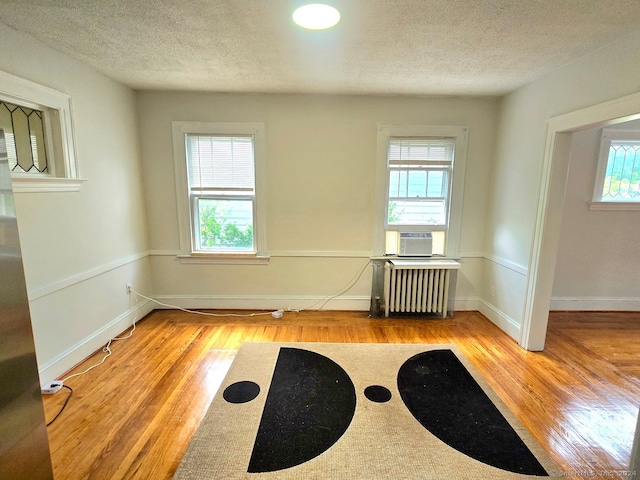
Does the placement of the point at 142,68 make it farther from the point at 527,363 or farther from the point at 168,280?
the point at 527,363

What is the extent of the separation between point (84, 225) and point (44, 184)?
0.49 meters

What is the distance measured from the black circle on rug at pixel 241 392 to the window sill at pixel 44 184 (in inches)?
75.5

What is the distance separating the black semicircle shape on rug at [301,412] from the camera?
166 centimetres

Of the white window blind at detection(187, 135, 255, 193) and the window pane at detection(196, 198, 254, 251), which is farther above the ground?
the white window blind at detection(187, 135, 255, 193)

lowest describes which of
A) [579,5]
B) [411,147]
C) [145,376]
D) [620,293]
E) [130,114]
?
[145,376]

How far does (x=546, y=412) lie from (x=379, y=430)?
115 centimetres

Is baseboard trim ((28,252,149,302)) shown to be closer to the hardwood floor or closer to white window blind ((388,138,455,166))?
the hardwood floor

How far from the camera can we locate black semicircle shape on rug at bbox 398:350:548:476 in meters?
1.67

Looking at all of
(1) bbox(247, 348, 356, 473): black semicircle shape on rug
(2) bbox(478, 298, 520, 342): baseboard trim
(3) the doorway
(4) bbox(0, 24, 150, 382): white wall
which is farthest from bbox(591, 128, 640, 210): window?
(4) bbox(0, 24, 150, 382): white wall

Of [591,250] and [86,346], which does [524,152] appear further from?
[86,346]

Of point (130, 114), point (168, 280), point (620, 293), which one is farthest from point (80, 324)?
point (620, 293)

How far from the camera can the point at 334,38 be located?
6.63 feet

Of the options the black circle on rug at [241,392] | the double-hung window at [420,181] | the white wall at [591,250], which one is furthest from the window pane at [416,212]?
the black circle on rug at [241,392]

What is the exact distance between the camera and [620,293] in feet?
12.0
